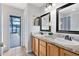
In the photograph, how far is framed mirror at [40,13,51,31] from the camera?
280 cm

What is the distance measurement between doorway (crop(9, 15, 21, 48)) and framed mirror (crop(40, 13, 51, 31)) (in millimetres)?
980

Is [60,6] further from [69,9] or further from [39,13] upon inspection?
[39,13]

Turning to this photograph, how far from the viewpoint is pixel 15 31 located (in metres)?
2.14

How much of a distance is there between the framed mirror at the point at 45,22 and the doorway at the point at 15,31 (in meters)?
0.98

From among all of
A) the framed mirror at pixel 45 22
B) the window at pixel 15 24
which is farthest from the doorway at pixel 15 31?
the framed mirror at pixel 45 22

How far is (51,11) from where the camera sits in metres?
2.64

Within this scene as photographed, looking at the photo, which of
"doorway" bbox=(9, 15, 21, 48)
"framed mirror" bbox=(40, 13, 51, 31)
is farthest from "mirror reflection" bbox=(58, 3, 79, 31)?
"doorway" bbox=(9, 15, 21, 48)

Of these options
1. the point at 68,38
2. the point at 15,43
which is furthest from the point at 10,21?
the point at 68,38

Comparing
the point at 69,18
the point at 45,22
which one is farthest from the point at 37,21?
the point at 69,18

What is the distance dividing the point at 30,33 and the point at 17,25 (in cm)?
115

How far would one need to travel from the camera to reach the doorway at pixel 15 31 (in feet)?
6.79

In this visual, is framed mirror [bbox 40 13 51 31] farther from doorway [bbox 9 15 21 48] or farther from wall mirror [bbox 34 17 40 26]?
doorway [bbox 9 15 21 48]

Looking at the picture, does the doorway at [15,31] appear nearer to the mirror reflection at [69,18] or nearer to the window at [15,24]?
the window at [15,24]

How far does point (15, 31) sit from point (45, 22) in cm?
117
